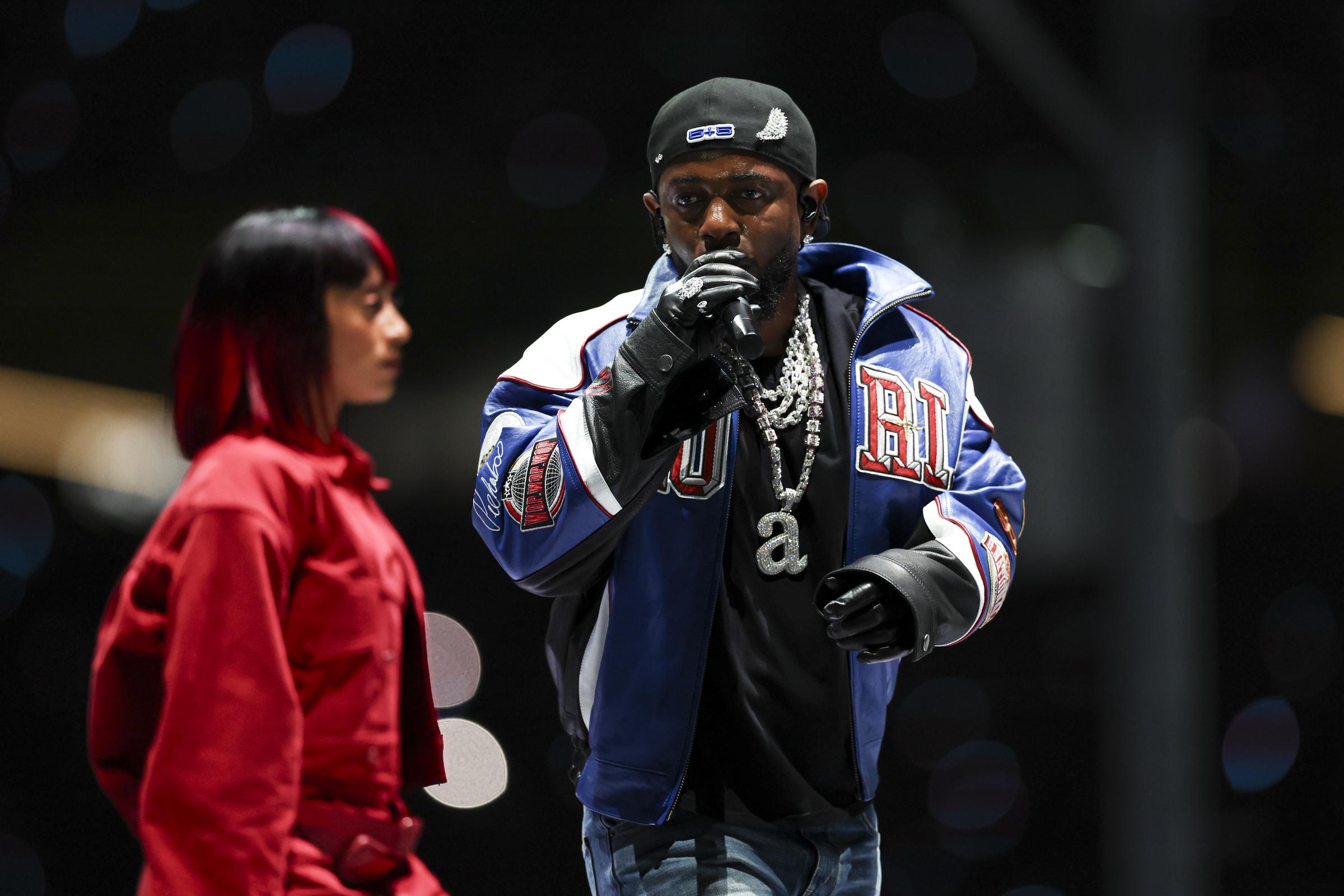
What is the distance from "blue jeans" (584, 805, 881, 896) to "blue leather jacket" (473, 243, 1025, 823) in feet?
0.17

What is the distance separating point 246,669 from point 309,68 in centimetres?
241

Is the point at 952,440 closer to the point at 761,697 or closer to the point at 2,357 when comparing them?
the point at 761,697

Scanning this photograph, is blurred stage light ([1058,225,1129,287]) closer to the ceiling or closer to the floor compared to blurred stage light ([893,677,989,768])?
closer to the ceiling

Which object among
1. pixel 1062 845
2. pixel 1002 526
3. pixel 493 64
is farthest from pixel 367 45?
pixel 1062 845

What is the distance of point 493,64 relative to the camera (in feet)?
11.9

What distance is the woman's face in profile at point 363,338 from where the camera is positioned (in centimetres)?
167

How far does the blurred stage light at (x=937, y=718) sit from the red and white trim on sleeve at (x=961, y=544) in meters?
2.06

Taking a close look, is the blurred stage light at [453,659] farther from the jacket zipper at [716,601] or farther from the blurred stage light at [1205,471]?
the blurred stage light at [1205,471]

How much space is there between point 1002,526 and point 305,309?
1.07m

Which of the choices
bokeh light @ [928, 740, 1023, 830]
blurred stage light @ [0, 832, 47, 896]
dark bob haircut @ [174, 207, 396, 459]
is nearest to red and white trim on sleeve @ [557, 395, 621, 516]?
dark bob haircut @ [174, 207, 396, 459]

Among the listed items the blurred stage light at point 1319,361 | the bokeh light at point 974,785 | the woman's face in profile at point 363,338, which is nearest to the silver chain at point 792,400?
the woman's face in profile at point 363,338

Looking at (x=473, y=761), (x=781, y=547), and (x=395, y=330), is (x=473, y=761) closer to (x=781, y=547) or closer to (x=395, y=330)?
(x=781, y=547)

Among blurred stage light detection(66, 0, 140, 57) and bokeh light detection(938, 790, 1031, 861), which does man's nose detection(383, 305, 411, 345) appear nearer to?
blurred stage light detection(66, 0, 140, 57)

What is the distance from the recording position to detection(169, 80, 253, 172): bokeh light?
331 cm
